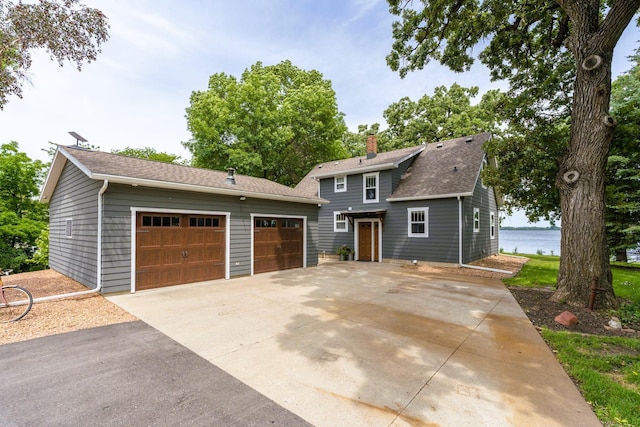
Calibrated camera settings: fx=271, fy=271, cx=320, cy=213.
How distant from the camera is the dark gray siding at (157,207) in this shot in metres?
6.69

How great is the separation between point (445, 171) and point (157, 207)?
12.2m

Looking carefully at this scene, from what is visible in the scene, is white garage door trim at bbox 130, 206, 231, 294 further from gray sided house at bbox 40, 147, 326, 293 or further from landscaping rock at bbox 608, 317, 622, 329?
landscaping rock at bbox 608, 317, 622, 329

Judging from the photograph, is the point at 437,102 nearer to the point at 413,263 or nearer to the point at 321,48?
the point at 321,48

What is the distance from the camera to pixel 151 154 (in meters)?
31.9

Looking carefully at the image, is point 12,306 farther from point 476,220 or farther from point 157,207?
point 476,220

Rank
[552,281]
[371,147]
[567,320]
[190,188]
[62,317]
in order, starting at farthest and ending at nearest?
[371,147], [552,281], [190,188], [62,317], [567,320]

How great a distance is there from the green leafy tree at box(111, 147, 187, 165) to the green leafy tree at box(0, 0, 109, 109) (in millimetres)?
23669

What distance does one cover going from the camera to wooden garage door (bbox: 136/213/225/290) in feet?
23.7

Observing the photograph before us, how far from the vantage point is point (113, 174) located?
6.53 metres

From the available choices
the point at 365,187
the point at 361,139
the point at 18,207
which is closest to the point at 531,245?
the point at 361,139

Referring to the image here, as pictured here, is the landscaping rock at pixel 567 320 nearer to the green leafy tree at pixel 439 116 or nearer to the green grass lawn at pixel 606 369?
the green grass lawn at pixel 606 369

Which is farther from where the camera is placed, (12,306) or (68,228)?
(68,228)

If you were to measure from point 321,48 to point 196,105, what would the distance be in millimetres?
13048

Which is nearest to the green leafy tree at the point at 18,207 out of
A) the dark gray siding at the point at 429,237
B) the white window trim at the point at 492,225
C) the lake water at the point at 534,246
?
the dark gray siding at the point at 429,237
